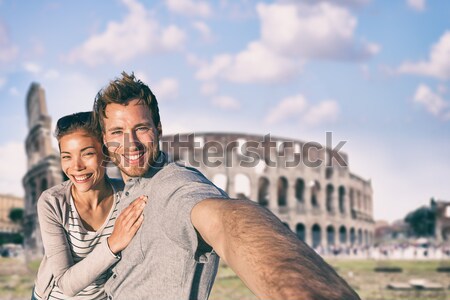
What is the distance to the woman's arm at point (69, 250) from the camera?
1.57 meters

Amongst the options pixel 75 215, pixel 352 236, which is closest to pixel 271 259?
pixel 75 215

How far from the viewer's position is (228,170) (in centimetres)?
3597

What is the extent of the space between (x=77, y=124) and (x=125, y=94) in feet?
1.74

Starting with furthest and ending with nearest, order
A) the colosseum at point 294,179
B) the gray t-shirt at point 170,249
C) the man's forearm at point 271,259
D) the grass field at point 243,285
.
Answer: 1. the colosseum at point 294,179
2. the grass field at point 243,285
3. the gray t-shirt at point 170,249
4. the man's forearm at point 271,259

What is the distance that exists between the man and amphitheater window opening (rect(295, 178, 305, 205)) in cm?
3814

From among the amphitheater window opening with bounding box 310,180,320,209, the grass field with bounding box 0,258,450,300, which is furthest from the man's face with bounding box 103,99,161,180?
the amphitheater window opening with bounding box 310,180,320,209

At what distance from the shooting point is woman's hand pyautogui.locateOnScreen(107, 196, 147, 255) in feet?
5.05

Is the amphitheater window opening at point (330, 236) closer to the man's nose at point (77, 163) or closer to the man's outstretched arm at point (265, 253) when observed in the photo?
the man's nose at point (77, 163)

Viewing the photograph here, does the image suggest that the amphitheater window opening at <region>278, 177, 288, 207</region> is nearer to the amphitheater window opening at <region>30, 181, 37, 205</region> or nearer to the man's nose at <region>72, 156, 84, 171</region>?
the amphitheater window opening at <region>30, 181, 37, 205</region>

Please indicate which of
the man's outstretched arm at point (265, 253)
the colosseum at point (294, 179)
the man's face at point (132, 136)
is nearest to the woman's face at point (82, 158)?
the man's face at point (132, 136)

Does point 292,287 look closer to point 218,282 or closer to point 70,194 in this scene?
point 70,194

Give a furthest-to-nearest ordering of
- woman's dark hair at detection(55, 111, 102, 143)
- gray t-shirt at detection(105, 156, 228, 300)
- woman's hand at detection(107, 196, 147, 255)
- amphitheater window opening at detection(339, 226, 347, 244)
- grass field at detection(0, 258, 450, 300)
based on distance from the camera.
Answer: amphitheater window opening at detection(339, 226, 347, 244) → grass field at detection(0, 258, 450, 300) → woman's dark hair at detection(55, 111, 102, 143) → woman's hand at detection(107, 196, 147, 255) → gray t-shirt at detection(105, 156, 228, 300)

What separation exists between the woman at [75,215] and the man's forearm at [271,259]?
98 cm

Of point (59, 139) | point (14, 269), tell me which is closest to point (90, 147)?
point (59, 139)
